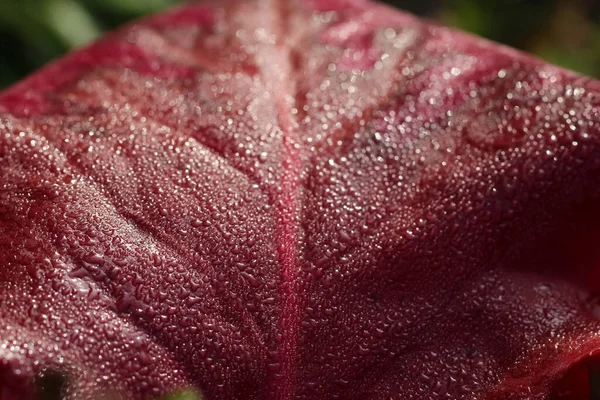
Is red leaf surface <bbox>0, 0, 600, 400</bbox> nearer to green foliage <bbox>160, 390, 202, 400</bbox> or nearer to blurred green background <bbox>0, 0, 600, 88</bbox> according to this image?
green foliage <bbox>160, 390, 202, 400</bbox>

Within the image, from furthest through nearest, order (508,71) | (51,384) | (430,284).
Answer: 1. (508,71)
2. (430,284)
3. (51,384)

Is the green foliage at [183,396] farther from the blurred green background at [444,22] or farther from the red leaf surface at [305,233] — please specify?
the blurred green background at [444,22]

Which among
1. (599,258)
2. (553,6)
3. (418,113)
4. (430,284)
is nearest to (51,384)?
(430,284)

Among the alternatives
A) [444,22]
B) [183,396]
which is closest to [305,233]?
[183,396]

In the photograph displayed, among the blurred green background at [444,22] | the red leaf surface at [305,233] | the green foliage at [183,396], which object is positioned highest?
the blurred green background at [444,22]

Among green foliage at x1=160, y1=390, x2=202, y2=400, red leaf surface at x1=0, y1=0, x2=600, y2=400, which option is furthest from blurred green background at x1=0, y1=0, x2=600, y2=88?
green foliage at x1=160, y1=390, x2=202, y2=400

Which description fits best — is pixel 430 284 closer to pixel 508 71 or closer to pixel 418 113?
pixel 418 113

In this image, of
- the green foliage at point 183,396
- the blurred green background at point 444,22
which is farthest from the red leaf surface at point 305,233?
the blurred green background at point 444,22
